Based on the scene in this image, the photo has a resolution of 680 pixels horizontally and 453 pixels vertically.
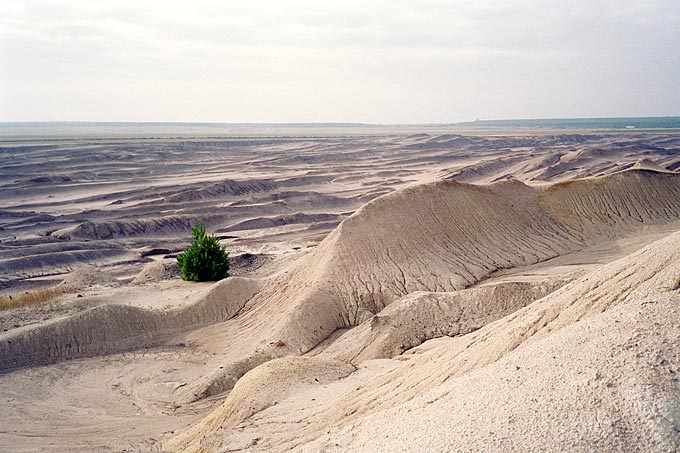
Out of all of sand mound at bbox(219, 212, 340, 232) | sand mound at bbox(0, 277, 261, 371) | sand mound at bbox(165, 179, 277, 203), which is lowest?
sand mound at bbox(0, 277, 261, 371)

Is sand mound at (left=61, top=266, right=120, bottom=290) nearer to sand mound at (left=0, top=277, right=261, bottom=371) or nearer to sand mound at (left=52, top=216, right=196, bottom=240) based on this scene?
sand mound at (left=0, top=277, right=261, bottom=371)

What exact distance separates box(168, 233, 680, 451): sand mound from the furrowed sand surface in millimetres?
26

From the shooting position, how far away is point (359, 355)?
13.9 m

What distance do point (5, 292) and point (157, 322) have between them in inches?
378

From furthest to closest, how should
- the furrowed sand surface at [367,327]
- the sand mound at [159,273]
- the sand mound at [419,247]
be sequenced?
the sand mound at [159,273] → the sand mound at [419,247] → the furrowed sand surface at [367,327]

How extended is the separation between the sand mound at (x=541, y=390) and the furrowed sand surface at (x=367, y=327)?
0.08 ft

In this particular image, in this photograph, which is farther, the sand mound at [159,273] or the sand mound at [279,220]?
the sand mound at [279,220]

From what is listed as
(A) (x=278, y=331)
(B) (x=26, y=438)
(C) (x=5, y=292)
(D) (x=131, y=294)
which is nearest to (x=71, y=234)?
(C) (x=5, y=292)

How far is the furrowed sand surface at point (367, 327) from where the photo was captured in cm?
627

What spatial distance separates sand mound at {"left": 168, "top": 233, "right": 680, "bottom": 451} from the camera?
567 cm

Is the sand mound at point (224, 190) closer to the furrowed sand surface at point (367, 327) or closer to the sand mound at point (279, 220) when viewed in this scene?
the furrowed sand surface at point (367, 327)

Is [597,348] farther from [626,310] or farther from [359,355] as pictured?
[359,355]

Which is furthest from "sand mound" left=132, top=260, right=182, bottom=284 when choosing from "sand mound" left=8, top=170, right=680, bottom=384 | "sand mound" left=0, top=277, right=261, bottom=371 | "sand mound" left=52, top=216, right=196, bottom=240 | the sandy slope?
"sand mound" left=52, top=216, right=196, bottom=240

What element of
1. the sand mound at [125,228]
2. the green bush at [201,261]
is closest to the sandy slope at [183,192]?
the sand mound at [125,228]
